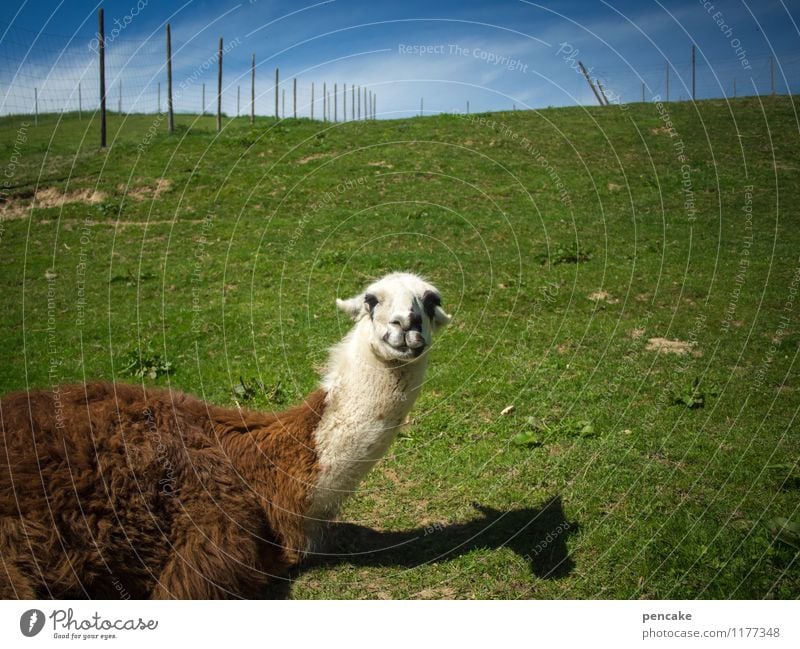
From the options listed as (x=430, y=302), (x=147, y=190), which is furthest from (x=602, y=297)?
(x=147, y=190)

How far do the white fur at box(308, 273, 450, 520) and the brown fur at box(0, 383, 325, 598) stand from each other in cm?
18

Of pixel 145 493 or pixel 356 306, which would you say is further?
pixel 356 306

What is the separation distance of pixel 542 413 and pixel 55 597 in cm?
599

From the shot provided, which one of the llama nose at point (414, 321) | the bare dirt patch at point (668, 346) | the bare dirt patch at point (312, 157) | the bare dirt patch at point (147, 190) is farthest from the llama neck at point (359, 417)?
the bare dirt patch at point (312, 157)

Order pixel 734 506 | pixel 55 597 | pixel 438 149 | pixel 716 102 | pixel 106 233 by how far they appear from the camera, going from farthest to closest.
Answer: pixel 716 102
pixel 438 149
pixel 106 233
pixel 734 506
pixel 55 597

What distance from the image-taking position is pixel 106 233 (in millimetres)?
17719

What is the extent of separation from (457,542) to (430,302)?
2344 millimetres

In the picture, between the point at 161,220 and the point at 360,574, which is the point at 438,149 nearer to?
the point at 161,220

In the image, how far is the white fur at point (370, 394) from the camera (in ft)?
16.1

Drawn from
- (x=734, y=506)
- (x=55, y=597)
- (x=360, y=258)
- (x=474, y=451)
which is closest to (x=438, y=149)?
(x=360, y=258)

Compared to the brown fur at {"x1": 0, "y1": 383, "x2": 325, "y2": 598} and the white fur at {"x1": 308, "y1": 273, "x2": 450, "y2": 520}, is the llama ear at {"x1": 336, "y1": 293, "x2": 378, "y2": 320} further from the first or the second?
the brown fur at {"x1": 0, "y1": 383, "x2": 325, "y2": 598}

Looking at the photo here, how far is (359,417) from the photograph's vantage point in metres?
5.06

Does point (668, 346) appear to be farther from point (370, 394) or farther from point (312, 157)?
point (312, 157)

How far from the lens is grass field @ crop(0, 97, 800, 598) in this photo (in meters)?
5.58
